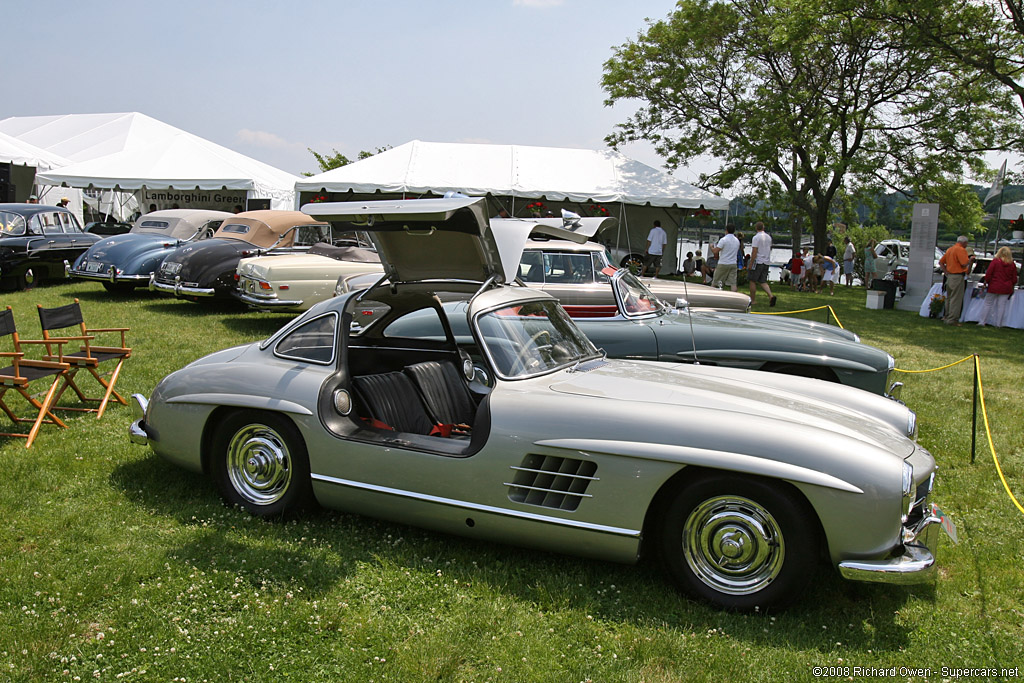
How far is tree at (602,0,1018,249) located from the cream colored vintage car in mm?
15703

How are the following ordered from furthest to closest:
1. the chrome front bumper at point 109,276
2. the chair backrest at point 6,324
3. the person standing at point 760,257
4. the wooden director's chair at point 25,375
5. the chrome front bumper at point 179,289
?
the person standing at point 760,257 < the chrome front bumper at point 109,276 < the chrome front bumper at point 179,289 < the chair backrest at point 6,324 < the wooden director's chair at point 25,375

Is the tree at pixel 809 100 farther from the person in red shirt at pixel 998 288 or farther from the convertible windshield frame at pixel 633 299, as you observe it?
the convertible windshield frame at pixel 633 299

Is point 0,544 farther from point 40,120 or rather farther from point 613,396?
point 40,120

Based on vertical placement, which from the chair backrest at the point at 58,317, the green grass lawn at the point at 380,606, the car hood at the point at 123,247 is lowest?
the green grass lawn at the point at 380,606

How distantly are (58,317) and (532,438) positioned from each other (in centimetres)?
485

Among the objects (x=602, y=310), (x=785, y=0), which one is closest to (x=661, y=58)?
(x=785, y=0)

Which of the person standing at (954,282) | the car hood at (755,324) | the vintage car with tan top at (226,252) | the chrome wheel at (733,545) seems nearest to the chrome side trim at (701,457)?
the chrome wheel at (733,545)

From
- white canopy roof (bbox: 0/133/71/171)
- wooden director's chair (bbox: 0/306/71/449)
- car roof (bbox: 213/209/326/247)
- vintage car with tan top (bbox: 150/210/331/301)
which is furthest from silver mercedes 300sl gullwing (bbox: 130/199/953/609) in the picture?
white canopy roof (bbox: 0/133/71/171)

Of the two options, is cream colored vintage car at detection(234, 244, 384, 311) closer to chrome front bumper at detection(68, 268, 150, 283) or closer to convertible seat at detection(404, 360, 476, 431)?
chrome front bumper at detection(68, 268, 150, 283)

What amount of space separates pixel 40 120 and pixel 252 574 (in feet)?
152

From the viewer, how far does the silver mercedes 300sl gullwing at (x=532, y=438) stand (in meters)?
3.29

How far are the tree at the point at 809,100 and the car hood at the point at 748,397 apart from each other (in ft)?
64.1

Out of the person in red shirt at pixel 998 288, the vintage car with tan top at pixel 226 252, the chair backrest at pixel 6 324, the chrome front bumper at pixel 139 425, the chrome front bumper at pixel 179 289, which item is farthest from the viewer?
the person in red shirt at pixel 998 288

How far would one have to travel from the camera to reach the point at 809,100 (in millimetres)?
24203
